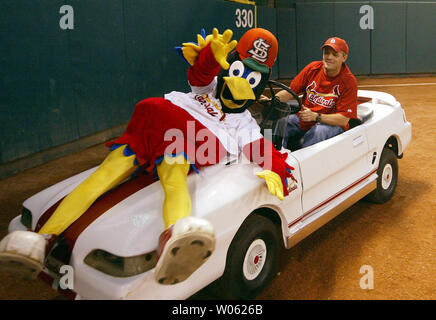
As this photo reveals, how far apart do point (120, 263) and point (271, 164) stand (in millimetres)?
995

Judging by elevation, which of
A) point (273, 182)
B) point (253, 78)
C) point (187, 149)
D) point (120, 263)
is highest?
point (253, 78)

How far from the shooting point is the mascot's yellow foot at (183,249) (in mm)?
1760

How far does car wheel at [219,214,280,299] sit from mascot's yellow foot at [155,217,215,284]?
0.44 metres

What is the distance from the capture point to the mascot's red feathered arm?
89.0 inches

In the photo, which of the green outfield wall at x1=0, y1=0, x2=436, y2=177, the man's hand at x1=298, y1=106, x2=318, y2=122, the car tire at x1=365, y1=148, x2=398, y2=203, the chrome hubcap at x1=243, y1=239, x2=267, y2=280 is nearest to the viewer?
the chrome hubcap at x1=243, y1=239, x2=267, y2=280

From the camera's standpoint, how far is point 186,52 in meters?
2.55

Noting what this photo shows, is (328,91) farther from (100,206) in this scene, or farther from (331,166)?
(100,206)

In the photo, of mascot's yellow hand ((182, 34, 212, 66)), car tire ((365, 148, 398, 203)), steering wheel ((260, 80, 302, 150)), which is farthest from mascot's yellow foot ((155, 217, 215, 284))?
car tire ((365, 148, 398, 203))

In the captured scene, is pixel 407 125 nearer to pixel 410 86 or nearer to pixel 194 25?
pixel 194 25

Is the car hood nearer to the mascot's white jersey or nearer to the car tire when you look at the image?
the mascot's white jersey

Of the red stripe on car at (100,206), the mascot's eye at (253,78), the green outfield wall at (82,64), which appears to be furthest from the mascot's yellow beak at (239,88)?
the green outfield wall at (82,64)

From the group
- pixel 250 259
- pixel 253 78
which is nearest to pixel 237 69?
pixel 253 78

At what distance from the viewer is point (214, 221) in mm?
2086

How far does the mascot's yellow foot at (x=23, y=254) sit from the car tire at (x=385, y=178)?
2.84m
